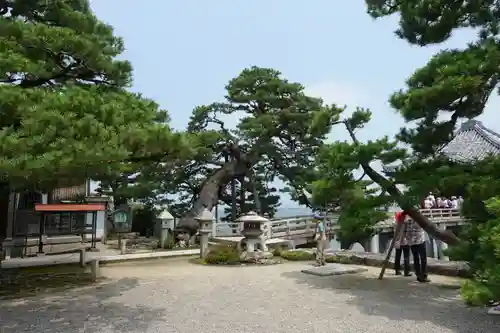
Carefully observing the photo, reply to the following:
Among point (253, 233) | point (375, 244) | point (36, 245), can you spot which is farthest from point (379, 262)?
point (375, 244)

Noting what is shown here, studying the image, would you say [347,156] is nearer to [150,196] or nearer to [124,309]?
[124,309]

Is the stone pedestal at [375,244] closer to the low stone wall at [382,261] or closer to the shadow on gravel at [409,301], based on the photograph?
the low stone wall at [382,261]

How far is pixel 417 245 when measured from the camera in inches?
305

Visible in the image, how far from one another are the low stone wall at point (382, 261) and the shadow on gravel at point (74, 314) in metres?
5.93

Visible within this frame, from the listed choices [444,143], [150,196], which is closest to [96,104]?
[444,143]

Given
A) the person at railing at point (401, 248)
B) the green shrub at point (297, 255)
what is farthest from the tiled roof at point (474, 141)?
the green shrub at point (297, 255)

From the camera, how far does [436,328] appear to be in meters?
4.64

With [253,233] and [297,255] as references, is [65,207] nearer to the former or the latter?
[253,233]

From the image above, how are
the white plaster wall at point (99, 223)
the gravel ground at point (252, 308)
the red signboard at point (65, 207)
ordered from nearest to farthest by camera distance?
the gravel ground at point (252, 308)
the red signboard at point (65, 207)
the white plaster wall at point (99, 223)

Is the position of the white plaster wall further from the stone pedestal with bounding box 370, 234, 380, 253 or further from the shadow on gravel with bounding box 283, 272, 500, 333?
the stone pedestal with bounding box 370, 234, 380, 253

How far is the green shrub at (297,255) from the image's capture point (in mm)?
11848

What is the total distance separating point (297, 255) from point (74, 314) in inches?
295

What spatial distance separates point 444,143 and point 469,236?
1891 mm

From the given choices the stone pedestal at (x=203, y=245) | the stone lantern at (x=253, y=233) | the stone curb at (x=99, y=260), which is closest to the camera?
the stone curb at (x=99, y=260)
